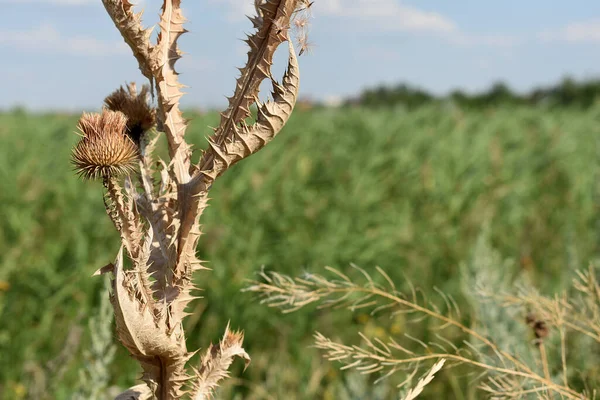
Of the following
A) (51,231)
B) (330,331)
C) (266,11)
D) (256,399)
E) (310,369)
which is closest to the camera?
(266,11)

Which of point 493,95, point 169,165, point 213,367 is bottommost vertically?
point 493,95

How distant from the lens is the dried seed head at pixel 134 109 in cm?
80

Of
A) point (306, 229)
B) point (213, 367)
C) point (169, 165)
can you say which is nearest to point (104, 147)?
point (169, 165)

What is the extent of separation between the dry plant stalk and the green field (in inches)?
66.1

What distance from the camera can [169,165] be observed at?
27.6 inches

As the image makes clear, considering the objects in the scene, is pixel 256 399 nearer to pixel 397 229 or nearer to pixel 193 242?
pixel 397 229

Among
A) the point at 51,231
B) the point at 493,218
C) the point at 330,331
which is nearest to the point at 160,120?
the point at 330,331

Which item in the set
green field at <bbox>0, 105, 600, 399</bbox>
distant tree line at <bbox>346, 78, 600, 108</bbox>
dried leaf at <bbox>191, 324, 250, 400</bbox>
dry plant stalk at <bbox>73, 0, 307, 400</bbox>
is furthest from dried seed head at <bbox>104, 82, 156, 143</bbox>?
distant tree line at <bbox>346, 78, 600, 108</bbox>

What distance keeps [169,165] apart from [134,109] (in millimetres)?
136

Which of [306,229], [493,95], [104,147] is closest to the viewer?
[104,147]

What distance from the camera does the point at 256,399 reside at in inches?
139

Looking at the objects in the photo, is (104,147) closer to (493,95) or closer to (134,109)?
(134,109)

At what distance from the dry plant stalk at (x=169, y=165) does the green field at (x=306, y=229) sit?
1.68 m

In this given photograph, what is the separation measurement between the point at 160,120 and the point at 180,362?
0.26 m
